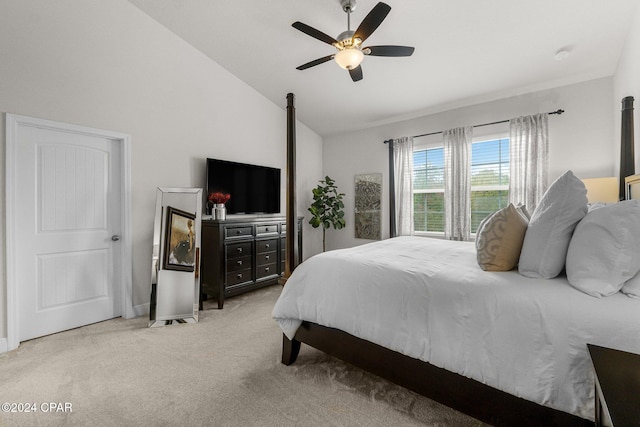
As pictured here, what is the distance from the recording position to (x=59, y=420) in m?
1.54

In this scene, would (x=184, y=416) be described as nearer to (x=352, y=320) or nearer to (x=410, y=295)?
(x=352, y=320)

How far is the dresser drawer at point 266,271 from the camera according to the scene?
376 cm

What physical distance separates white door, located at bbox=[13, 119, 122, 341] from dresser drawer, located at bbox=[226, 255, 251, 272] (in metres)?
1.12

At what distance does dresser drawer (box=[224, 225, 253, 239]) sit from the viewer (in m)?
3.36

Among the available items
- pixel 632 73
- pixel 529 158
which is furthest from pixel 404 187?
pixel 632 73

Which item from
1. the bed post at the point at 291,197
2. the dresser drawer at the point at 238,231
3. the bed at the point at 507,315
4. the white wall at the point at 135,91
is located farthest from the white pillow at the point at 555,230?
the white wall at the point at 135,91

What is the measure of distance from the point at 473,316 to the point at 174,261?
8.99ft

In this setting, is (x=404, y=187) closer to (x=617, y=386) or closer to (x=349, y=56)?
(x=349, y=56)

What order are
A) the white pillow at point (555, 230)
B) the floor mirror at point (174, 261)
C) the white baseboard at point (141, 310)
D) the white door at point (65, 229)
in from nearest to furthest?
the white pillow at point (555, 230), the white door at point (65, 229), the floor mirror at point (174, 261), the white baseboard at point (141, 310)

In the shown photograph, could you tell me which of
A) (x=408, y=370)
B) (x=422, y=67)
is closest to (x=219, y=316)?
(x=408, y=370)

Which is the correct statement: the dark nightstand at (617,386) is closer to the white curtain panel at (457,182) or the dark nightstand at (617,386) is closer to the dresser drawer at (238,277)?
the dresser drawer at (238,277)

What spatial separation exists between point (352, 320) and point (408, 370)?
38cm

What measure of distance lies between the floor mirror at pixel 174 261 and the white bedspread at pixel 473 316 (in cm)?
152

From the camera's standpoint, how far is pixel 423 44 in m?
3.02
